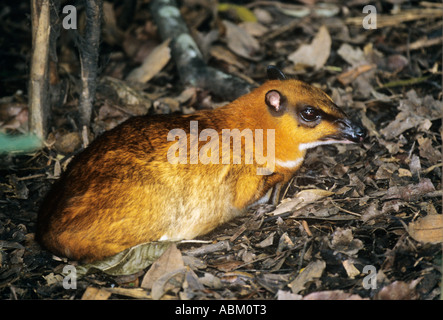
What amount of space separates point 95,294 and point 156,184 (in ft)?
3.84

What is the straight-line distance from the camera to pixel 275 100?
562cm

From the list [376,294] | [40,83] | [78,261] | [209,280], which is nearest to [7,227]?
[78,261]

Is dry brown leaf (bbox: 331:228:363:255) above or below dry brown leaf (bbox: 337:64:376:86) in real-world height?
below

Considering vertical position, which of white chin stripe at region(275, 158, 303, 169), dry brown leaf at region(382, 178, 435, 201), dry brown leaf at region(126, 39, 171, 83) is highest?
dry brown leaf at region(126, 39, 171, 83)

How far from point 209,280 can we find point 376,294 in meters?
1.47

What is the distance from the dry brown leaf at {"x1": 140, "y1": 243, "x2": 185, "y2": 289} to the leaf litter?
0.4 inches

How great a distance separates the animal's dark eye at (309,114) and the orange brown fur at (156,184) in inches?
2.9

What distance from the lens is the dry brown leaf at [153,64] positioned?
8.11 metres

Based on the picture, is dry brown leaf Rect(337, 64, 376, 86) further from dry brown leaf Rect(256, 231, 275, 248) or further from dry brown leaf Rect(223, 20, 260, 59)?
dry brown leaf Rect(256, 231, 275, 248)

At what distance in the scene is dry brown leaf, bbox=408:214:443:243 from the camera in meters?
4.73

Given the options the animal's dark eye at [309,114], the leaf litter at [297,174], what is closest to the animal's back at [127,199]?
the leaf litter at [297,174]

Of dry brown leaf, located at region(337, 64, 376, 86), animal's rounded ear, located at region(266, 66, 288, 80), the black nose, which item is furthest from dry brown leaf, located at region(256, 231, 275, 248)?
dry brown leaf, located at region(337, 64, 376, 86)

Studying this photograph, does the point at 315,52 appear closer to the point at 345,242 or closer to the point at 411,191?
the point at 411,191

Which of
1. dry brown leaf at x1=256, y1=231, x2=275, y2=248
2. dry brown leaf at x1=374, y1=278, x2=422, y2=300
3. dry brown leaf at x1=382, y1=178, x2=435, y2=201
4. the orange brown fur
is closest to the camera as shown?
dry brown leaf at x1=374, y1=278, x2=422, y2=300
